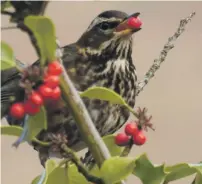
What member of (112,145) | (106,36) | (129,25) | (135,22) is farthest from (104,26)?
(112,145)

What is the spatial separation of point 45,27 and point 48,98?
0.06 m

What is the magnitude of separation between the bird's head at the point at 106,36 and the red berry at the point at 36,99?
1.87 feet

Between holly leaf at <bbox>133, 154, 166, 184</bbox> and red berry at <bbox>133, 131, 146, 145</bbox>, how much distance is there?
2 cm

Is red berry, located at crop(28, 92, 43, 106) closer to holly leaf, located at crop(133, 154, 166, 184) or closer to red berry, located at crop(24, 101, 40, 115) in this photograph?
red berry, located at crop(24, 101, 40, 115)

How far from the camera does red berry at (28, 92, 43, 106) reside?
2.05 ft

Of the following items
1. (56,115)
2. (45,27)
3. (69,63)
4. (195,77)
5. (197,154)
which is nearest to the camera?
(45,27)

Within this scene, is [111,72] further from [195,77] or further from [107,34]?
[195,77]

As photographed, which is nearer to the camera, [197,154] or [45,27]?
[45,27]

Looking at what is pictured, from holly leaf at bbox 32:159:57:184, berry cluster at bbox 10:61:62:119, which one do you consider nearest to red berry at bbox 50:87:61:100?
berry cluster at bbox 10:61:62:119

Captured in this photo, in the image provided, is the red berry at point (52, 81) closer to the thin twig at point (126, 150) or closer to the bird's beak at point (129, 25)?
the thin twig at point (126, 150)

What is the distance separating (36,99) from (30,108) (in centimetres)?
1

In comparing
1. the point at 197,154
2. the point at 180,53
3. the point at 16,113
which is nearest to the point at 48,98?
the point at 16,113

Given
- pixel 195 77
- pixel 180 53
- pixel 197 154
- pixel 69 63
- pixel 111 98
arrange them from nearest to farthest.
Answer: pixel 111 98, pixel 69 63, pixel 197 154, pixel 195 77, pixel 180 53

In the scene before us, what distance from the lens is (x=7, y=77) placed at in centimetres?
111
